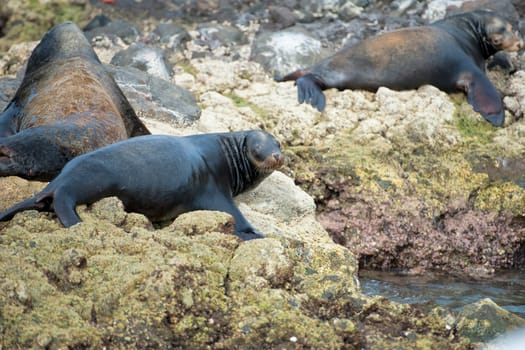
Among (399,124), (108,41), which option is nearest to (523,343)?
(399,124)

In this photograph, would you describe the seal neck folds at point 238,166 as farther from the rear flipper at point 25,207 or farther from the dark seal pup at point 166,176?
the rear flipper at point 25,207

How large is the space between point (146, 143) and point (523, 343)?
99.6 inches

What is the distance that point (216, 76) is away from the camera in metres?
8.63

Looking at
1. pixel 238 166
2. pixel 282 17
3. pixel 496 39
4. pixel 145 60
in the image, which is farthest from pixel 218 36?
Result: pixel 238 166

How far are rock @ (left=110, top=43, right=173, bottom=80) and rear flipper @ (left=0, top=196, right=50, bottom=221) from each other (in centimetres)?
419

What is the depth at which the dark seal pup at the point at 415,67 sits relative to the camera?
8.38 meters

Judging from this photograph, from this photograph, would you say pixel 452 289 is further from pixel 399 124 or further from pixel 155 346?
pixel 155 346

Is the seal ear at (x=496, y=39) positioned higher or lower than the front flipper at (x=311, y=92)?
higher

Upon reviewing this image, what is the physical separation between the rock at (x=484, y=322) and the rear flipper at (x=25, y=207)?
217cm

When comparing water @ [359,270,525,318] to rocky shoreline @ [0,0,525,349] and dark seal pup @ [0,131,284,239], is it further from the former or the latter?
dark seal pup @ [0,131,284,239]

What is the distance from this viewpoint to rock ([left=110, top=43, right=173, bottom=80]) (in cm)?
860

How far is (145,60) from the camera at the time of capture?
8.69 m

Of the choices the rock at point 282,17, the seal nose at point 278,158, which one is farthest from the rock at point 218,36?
the seal nose at point 278,158

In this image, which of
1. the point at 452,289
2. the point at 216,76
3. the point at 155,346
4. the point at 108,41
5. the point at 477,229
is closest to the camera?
the point at 155,346
